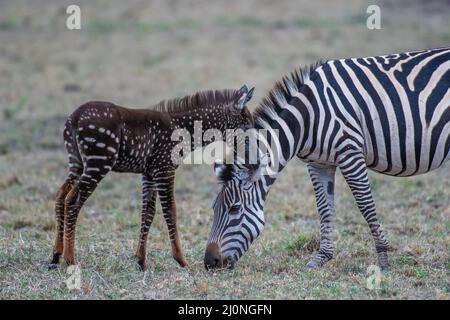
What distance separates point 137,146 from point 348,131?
214 cm

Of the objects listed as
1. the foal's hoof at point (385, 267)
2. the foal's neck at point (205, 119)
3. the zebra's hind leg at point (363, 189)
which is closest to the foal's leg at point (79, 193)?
the foal's neck at point (205, 119)

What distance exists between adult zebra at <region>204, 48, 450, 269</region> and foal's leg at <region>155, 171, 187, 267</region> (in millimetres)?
524

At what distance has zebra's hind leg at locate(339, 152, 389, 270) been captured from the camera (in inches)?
290

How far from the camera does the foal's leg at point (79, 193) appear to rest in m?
7.19

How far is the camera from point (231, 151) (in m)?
7.36

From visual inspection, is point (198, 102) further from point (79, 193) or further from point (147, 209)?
point (79, 193)

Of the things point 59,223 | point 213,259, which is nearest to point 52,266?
point 59,223

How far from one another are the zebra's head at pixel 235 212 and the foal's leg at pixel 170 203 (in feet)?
1.71

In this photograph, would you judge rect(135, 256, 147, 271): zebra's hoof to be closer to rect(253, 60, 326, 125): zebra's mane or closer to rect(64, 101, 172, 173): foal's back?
rect(64, 101, 172, 173): foal's back

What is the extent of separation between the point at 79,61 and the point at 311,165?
14.7 meters

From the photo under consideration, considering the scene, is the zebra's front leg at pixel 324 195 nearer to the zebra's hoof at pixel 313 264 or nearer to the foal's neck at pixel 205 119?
the zebra's hoof at pixel 313 264

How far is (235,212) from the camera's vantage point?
728 cm
